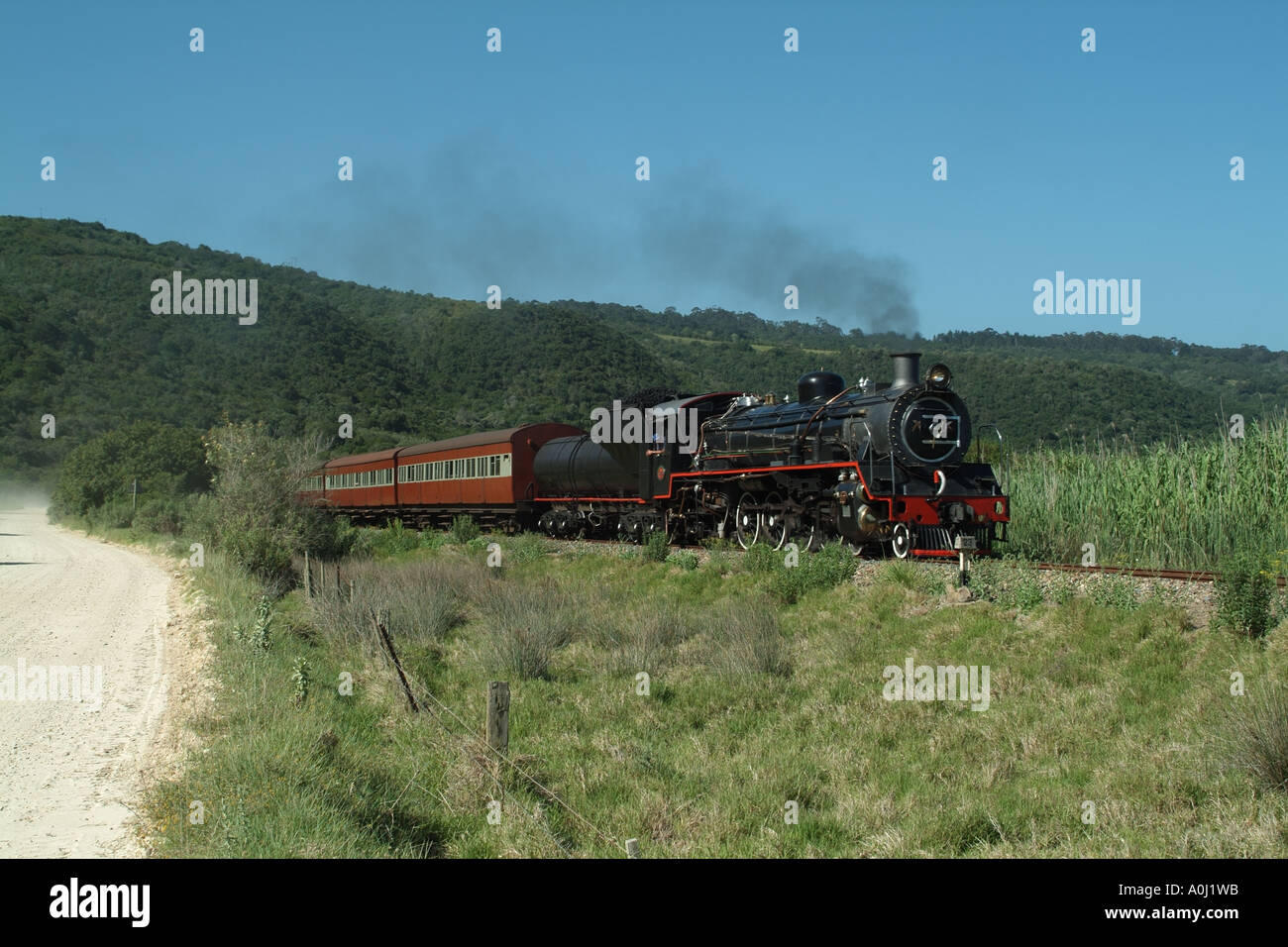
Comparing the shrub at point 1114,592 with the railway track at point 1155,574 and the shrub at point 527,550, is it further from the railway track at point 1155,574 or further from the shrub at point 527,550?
the shrub at point 527,550

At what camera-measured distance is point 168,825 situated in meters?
6.72

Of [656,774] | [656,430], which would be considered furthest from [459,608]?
[656,774]

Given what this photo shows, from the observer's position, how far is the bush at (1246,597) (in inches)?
365

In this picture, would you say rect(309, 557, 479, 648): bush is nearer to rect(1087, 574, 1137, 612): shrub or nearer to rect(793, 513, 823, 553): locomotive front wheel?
rect(793, 513, 823, 553): locomotive front wheel

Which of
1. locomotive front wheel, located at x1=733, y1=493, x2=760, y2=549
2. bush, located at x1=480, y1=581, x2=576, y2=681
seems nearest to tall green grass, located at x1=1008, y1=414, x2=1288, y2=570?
locomotive front wheel, located at x1=733, y1=493, x2=760, y2=549

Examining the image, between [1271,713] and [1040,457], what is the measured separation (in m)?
12.0

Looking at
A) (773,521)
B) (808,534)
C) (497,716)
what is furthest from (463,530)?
(497,716)

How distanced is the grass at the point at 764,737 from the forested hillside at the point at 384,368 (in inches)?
1439

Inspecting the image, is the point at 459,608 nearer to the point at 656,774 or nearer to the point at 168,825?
the point at 656,774

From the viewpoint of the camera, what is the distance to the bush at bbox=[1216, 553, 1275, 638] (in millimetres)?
9281

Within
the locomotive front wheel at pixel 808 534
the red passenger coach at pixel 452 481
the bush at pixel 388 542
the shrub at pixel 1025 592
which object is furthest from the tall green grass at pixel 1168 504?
the bush at pixel 388 542

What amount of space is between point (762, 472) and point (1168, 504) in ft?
21.9

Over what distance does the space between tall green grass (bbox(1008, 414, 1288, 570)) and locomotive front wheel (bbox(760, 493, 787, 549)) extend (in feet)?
13.7

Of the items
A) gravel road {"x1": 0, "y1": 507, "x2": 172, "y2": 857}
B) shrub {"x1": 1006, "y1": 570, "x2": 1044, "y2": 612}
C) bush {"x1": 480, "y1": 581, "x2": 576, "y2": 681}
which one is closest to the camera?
gravel road {"x1": 0, "y1": 507, "x2": 172, "y2": 857}
